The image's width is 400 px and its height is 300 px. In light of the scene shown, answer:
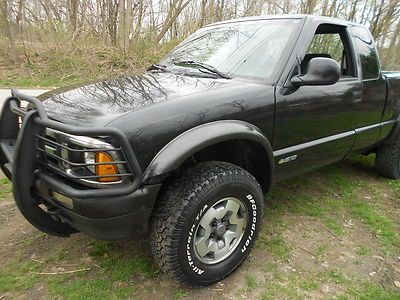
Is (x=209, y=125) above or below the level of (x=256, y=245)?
above

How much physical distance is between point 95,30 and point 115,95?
1095cm

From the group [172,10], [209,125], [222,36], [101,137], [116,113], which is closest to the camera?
[101,137]

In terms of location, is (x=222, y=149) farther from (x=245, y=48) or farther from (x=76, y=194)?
(x=76, y=194)

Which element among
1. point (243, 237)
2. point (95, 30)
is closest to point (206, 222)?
point (243, 237)

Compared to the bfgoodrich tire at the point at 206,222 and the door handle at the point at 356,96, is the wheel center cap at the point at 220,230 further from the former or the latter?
the door handle at the point at 356,96

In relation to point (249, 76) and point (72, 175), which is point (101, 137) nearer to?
point (72, 175)

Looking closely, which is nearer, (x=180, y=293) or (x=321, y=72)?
(x=180, y=293)

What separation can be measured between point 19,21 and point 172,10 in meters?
5.54

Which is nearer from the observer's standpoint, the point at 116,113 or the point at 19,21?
the point at 116,113

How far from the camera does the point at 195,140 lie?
6.56ft

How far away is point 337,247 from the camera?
2822 mm

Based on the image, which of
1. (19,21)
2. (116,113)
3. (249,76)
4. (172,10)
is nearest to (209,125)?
(116,113)

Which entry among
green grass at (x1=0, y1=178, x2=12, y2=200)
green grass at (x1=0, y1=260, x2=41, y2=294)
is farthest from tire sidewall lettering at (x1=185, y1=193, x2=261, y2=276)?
green grass at (x1=0, y1=178, x2=12, y2=200)

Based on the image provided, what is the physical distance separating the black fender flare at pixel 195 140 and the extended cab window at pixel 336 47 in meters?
1.31
